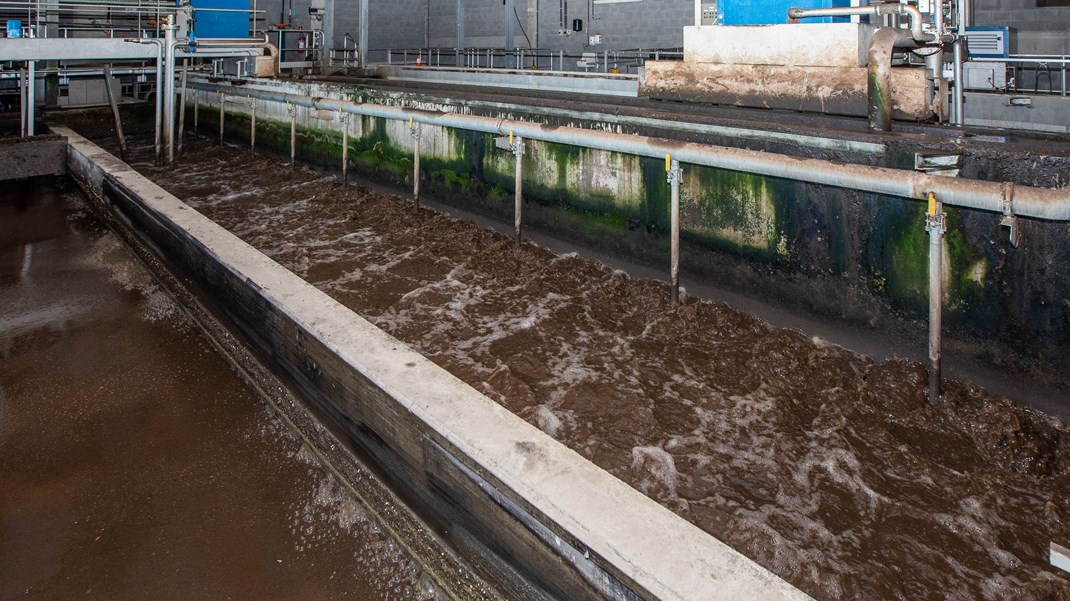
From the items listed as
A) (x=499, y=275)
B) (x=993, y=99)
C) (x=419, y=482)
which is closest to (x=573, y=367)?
(x=419, y=482)

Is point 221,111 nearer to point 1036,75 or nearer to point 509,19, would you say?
point 509,19

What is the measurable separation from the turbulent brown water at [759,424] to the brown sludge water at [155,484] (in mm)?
863

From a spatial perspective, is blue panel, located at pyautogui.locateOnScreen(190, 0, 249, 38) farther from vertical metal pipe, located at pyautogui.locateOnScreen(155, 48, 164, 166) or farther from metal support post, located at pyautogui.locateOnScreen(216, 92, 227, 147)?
vertical metal pipe, located at pyautogui.locateOnScreen(155, 48, 164, 166)

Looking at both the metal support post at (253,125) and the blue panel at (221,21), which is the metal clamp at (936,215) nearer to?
the metal support post at (253,125)

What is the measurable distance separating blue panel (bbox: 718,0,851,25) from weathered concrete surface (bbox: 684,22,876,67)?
0.51 meters

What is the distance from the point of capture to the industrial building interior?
2275 millimetres

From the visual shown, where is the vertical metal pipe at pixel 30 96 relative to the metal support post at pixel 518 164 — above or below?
above

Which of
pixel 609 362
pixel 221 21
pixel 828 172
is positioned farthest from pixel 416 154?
pixel 221 21

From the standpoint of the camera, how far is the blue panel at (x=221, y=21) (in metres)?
15.4

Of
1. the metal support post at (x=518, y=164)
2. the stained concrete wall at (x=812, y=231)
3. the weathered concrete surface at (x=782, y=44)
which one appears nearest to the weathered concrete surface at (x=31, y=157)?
the stained concrete wall at (x=812, y=231)

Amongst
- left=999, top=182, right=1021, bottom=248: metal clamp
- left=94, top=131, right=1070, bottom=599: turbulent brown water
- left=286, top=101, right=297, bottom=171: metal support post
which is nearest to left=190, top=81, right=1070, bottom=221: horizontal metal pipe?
left=999, top=182, right=1021, bottom=248: metal clamp

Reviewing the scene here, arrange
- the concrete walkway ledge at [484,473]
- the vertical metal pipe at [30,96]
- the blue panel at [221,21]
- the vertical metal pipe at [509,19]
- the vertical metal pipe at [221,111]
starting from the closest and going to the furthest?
the concrete walkway ledge at [484,473] < the vertical metal pipe at [30,96] < the vertical metal pipe at [221,111] < the blue panel at [221,21] < the vertical metal pipe at [509,19]

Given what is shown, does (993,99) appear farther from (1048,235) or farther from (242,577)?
(242,577)

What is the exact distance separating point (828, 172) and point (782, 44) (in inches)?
79.7
